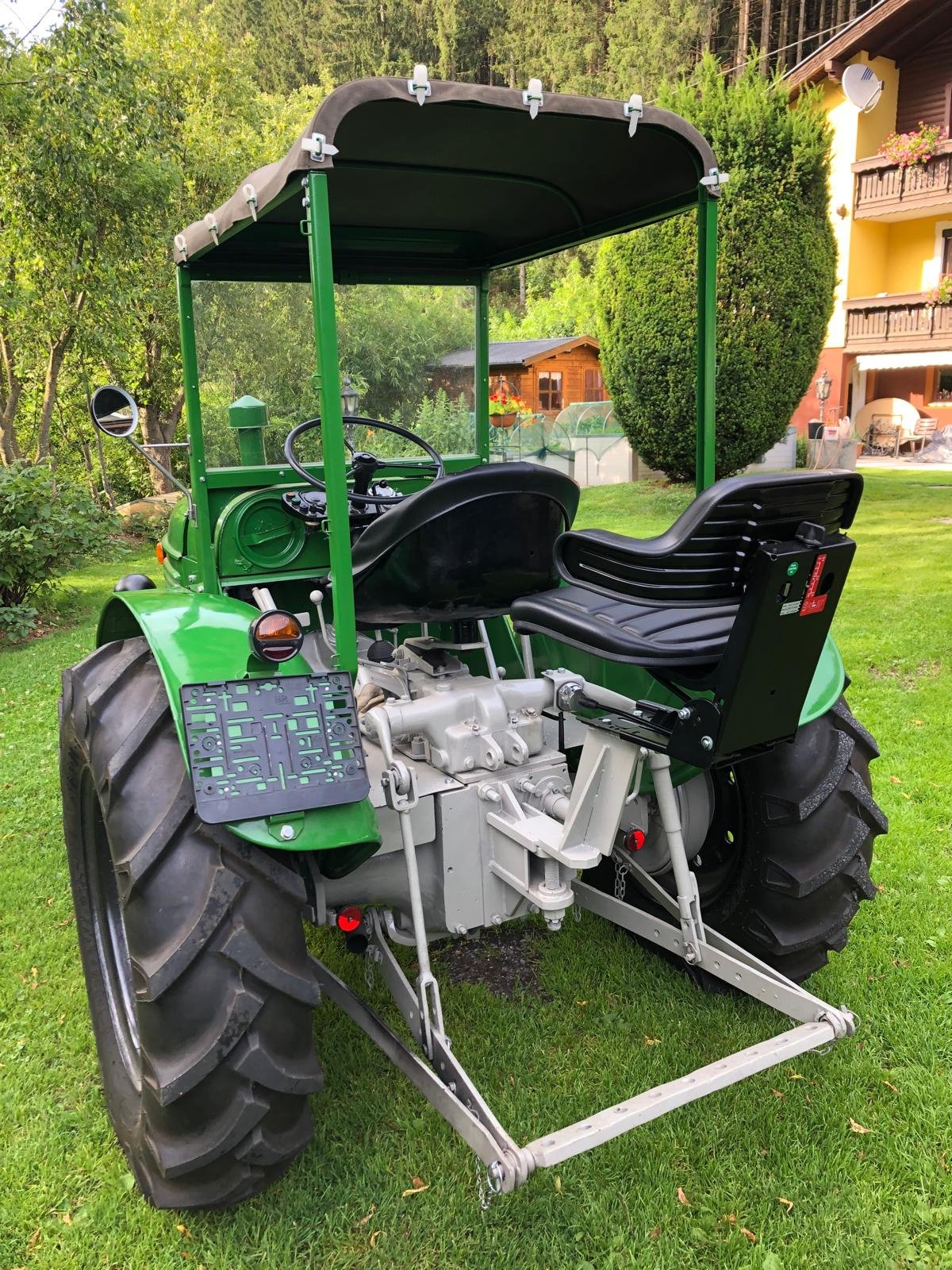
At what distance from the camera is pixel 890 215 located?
2094cm

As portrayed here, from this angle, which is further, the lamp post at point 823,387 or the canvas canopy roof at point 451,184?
the lamp post at point 823,387

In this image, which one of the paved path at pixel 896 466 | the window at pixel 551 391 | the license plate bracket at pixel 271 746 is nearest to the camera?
the license plate bracket at pixel 271 746

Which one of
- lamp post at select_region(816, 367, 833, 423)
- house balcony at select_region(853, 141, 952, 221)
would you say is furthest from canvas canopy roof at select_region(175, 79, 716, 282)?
house balcony at select_region(853, 141, 952, 221)

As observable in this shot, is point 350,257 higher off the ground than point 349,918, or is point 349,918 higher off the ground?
point 350,257

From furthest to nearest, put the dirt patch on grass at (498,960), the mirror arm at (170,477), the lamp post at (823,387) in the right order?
the lamp post at (823,387)
the dirt patch on grass at (498,960)
the mirror arm at (170,477)

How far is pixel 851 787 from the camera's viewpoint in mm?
2711

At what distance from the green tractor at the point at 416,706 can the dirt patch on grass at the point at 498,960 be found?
0.39m

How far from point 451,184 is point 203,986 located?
7.41 ft

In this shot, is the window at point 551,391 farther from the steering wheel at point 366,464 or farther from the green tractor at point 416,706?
the green tractor at point 416,706

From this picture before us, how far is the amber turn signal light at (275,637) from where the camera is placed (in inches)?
84.7

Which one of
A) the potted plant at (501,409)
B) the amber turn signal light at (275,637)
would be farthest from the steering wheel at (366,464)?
the amber turn signal light at (275,637)

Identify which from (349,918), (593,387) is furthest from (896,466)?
(349,918)

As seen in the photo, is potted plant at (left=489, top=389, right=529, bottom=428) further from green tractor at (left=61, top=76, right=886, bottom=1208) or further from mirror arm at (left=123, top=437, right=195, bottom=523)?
mirror arm at (left=123, top=437, right=195, bottom=523)

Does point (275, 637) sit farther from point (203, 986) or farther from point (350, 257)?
point (350, 257)
